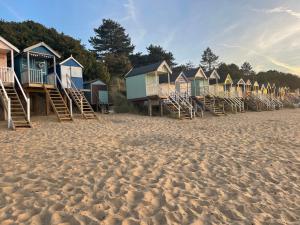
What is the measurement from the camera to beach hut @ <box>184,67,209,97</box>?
2900 cm

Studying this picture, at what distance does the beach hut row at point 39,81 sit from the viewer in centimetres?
1538

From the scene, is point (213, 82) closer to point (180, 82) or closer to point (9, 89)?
point (180, 82)

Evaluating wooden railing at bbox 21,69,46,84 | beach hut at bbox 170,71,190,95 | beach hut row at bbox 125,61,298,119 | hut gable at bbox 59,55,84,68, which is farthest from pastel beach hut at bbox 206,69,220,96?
wooden railing at bbox 21,69,46,84

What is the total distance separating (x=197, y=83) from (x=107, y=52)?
22582mm

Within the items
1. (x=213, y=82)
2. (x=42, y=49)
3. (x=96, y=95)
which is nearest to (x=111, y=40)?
(x=213, y=82)

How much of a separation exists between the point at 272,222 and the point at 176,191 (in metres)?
1.77

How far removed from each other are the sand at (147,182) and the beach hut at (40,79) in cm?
730

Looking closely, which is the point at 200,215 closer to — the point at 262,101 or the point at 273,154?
the point at 273,154

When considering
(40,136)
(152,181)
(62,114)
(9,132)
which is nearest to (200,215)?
(152,181)

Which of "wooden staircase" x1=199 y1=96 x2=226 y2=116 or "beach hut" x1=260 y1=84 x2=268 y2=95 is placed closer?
"wooden staircase" x1=199 y1=96 x2=226 y2=116

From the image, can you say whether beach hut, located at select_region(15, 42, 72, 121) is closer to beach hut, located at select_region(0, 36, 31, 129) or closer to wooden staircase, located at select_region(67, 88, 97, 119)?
wooden staircase, located at select_region(67, 88, 97, 119)

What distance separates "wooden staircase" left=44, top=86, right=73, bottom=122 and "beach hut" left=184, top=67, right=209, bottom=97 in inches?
584

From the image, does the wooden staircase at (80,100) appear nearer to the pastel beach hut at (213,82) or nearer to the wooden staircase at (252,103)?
Result: the pastel beach hut at (213,82)

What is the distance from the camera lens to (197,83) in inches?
1190
